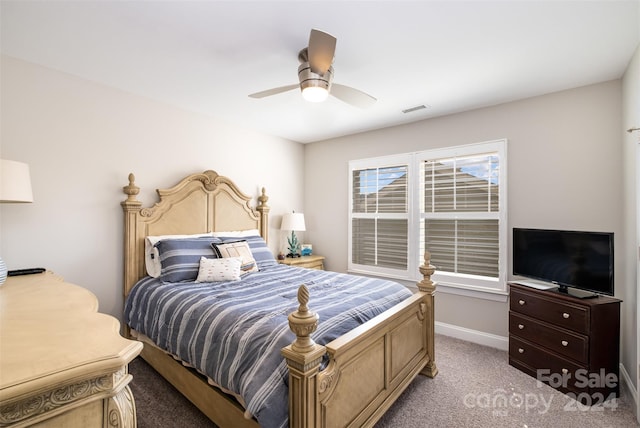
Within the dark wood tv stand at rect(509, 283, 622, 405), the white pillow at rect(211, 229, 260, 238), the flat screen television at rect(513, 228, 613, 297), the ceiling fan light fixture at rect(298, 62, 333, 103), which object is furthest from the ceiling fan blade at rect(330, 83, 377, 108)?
the dark wood tv stand at rect(509, 283, 622, 405)

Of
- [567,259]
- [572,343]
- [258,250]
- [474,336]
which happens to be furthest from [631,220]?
[258,250]

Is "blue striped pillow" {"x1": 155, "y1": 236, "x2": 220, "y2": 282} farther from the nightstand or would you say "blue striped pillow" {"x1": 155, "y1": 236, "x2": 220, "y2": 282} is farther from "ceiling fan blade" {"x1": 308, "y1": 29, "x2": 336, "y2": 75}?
"ceiling fan blade" {"x1": 308, "y1": 29, "x2": 336, "y2": 75}

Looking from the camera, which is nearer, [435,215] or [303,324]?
[303,324]

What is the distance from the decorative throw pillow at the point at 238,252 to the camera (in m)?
2.97

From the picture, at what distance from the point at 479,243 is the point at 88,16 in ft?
12.4

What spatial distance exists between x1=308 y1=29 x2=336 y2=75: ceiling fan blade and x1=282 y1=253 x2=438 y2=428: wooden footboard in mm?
1305

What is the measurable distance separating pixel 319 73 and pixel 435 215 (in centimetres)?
233

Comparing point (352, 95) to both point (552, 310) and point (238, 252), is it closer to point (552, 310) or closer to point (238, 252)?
point (238, 252)

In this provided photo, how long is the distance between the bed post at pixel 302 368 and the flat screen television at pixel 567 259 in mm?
2281

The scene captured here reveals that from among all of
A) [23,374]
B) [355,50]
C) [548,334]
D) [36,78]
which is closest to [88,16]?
[36,78]

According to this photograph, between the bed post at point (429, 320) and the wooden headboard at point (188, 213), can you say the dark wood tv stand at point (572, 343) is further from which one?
the wooden headboard at point (188, 213)

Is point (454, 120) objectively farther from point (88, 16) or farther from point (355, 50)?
point (88, 16)

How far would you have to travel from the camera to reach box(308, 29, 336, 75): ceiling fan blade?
5.18 feet

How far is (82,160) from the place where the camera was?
262 cm
